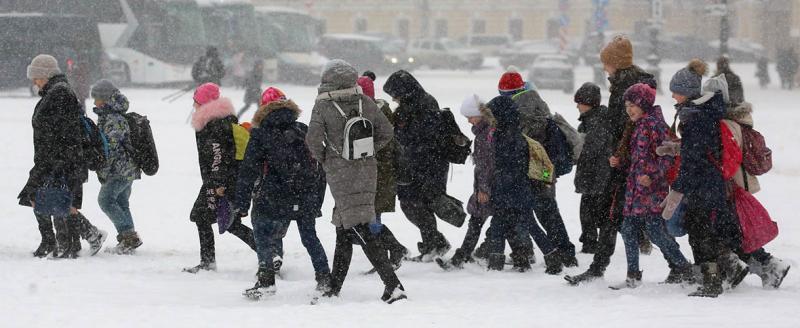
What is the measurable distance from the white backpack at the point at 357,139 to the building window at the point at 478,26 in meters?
64.2

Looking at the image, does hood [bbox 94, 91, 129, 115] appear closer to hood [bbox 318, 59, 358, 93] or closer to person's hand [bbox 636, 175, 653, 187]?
hood [bbox 318, 59, 358, 93]

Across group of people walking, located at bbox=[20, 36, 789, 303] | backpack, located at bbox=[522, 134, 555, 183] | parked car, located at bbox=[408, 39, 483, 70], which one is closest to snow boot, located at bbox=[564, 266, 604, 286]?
group of people walking, located at bbox=[20, 36, 789, 303]

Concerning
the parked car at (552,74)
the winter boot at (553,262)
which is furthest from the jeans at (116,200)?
the parked car at (552,74)

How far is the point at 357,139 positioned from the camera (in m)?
6.45

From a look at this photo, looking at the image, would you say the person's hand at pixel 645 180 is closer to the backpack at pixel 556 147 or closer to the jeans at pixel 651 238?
the jeans at pixel 651 238

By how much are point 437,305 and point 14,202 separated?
6.36m

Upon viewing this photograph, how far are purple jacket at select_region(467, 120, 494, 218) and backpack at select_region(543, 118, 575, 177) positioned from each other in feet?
1.99

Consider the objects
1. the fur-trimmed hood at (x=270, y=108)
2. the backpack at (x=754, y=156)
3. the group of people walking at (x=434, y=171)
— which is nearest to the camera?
the group of people walking at (x=434, y=171)

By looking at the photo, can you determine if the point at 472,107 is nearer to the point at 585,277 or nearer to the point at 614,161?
the point at 614,161

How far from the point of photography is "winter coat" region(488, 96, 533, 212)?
7809 millimetres

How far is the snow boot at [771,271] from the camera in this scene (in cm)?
705

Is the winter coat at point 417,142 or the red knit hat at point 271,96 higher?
the red knit hat at point 271,96

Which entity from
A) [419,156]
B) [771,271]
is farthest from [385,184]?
[771,271]

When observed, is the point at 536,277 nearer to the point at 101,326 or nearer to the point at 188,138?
the point at 101,326
